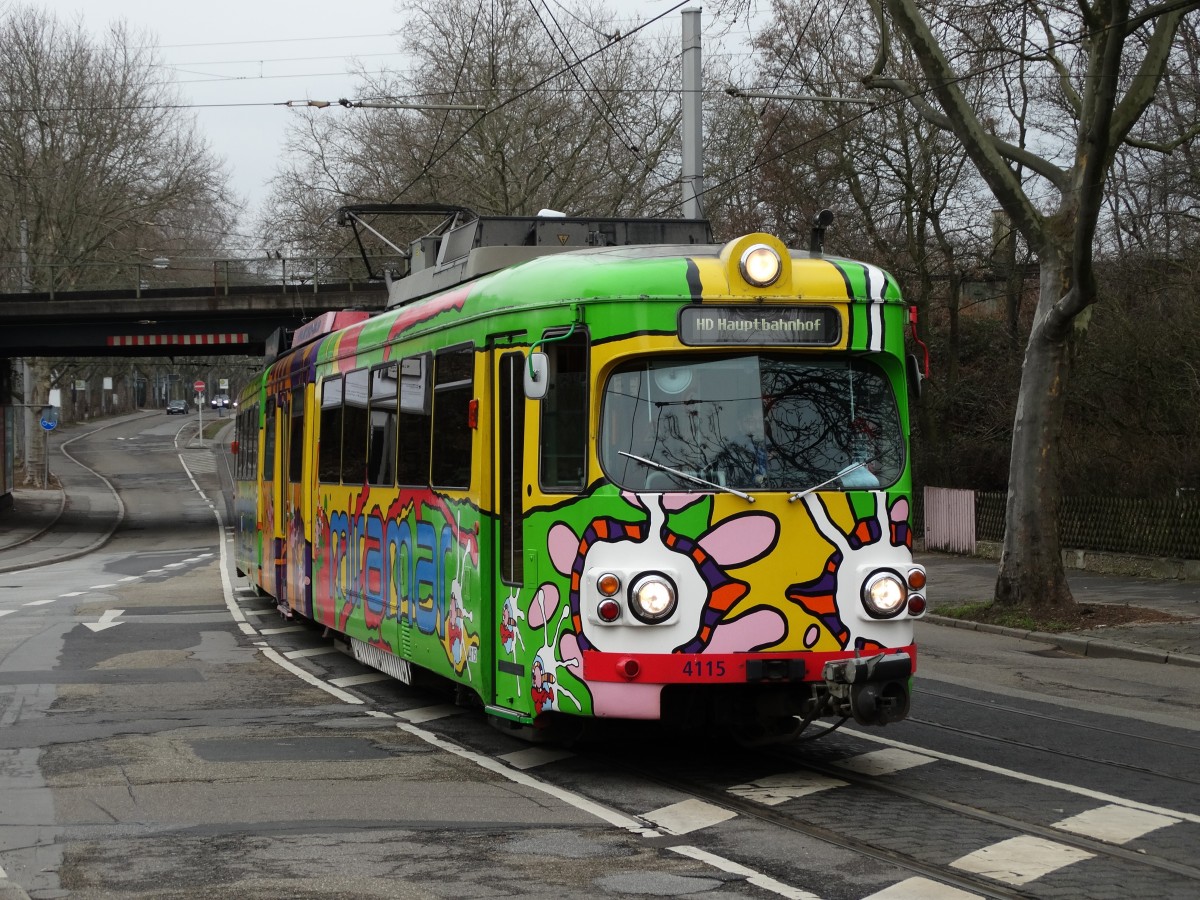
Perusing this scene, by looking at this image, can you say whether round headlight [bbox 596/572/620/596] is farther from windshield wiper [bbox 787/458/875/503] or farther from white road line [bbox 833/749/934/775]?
white road line [bbox 833/749/934/775]

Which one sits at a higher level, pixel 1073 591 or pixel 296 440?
pixel 296 440

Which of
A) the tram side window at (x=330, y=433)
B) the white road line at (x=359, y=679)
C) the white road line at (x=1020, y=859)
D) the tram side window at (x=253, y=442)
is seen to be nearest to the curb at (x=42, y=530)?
the tram side window at (x=253, y=442)

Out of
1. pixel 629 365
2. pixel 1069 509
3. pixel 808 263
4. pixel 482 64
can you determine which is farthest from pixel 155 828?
pixel 482 64

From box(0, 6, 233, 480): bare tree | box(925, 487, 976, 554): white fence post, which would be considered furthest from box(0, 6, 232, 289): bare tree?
box(925, 487, 976, 554): white fence post

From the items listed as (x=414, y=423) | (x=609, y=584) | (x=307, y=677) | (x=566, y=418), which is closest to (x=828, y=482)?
(x=609, y=584)

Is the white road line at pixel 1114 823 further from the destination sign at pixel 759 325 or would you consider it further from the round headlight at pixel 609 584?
the destination sign at pixel 759 325

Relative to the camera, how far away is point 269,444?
1816 cm

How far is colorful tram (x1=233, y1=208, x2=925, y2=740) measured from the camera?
8289mm

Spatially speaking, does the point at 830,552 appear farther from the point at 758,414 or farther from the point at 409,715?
the point at 409,715

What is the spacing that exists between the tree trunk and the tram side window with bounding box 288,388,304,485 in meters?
8.50

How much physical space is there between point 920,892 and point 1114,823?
5.73ft

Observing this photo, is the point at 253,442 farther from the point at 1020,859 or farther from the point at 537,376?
the point at 1020,859

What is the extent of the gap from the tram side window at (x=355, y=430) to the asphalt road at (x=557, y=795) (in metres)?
1.80

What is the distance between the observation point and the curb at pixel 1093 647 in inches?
614
